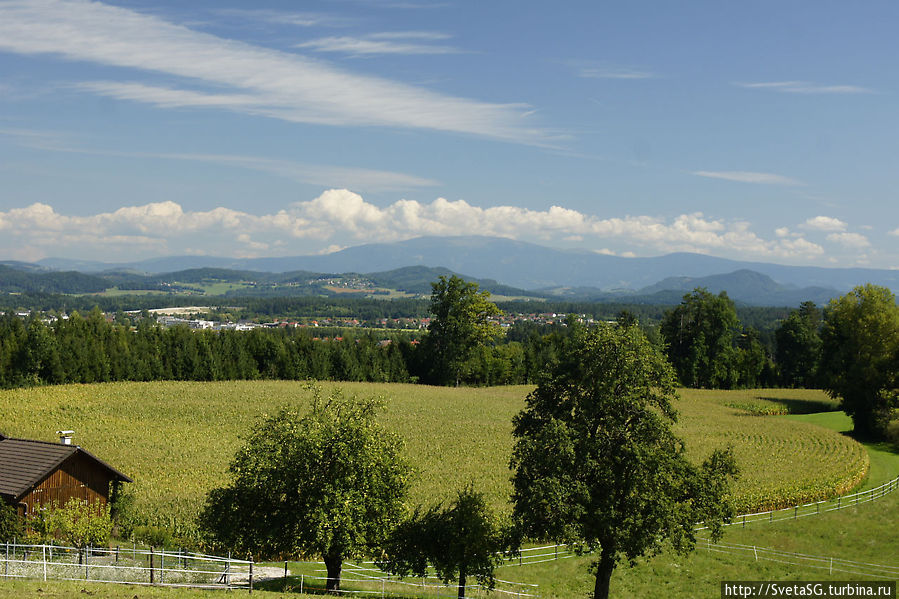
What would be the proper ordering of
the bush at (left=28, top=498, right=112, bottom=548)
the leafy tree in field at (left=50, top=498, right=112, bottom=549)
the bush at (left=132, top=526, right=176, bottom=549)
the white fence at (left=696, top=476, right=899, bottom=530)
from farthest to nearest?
the white fence at (left=696, top=476, right=899, bottom=530), the bush at (left=132, top=526, right=176, bottom=549), the bush at (left=28, top=498, right=112, bottom=548), the leafy tree in field at (left=50, top=498, right=112, bottom=549)

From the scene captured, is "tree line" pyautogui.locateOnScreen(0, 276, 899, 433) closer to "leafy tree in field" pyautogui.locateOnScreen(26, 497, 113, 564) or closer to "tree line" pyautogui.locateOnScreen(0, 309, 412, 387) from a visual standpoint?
"tree line" pyautogui.locateOnScreen(0, 309, 412, 387)

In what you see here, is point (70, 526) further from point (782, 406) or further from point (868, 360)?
point (782, 406)

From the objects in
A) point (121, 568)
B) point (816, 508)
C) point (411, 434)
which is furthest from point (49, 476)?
point (816, 508)

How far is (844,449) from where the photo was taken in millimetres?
52094

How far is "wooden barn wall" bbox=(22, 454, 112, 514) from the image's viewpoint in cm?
2727

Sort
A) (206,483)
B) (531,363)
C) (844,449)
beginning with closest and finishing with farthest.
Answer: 1. (206,483)
2. (844,449)
3. (531,363)

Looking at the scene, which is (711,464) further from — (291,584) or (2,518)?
(2,518)

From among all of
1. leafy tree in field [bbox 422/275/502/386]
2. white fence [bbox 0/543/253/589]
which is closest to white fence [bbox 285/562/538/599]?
white fence [bbox 0/543/253/589]

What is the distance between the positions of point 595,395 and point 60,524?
2104 cm

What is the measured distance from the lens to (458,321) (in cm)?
9119

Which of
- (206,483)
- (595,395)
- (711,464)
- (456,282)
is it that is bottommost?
(206,483)

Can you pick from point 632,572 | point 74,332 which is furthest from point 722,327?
point 74,332

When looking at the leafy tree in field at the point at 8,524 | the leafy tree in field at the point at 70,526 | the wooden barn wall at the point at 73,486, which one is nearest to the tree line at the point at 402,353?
the wooden barn wall at the point at 73,486

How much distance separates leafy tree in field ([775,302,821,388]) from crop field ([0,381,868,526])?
12667 millimetres
